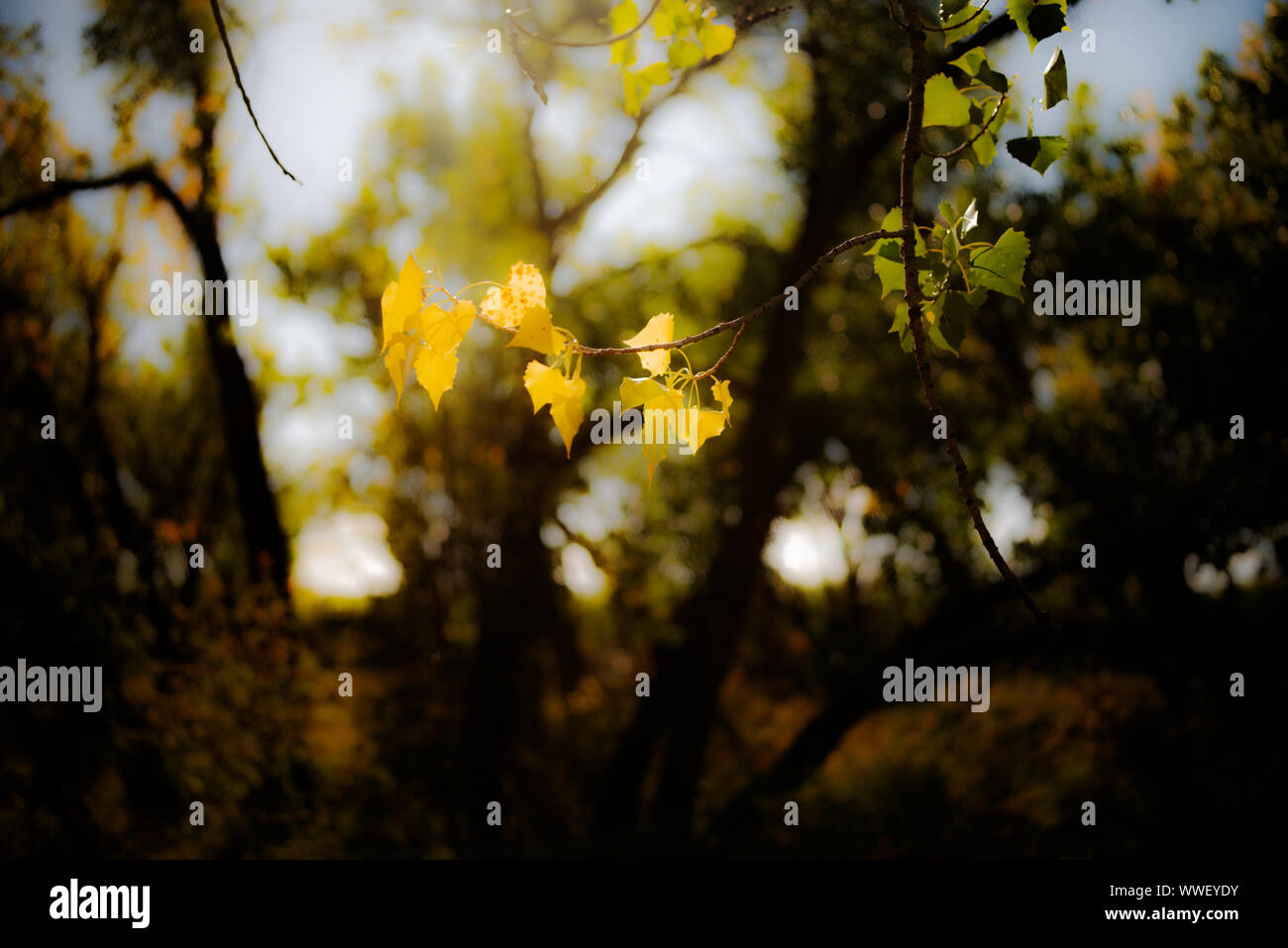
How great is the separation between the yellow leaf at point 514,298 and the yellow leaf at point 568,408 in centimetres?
12

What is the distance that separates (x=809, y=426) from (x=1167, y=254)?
144 inches

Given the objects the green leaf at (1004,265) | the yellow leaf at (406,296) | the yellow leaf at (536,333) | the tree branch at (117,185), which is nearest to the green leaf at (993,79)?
the green leaf at (1004,265)

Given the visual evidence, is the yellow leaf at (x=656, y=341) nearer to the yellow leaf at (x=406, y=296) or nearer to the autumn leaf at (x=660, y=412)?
the autumn leaf at (x=660, y=412)

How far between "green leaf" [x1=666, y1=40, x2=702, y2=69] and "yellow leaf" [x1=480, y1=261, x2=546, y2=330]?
0.69 meters

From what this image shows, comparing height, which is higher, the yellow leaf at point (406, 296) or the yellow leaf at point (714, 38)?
the yellow leaf at point (714, 38)

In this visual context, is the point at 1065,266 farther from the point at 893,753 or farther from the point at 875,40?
the point at 893,753

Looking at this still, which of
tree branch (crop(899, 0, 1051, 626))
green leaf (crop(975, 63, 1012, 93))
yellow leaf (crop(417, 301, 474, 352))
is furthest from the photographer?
green leaf (crop(975, 63, 1012, 93))

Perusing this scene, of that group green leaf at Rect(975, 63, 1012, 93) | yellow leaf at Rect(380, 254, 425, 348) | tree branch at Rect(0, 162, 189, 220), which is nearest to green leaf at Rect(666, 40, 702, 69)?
green leaf at Rect(975, 63, 1012, 93)

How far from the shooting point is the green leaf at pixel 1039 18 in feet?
3.41

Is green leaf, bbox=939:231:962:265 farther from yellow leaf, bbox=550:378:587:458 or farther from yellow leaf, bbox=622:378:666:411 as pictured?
yellow leaf, bbox=550:378:587:458

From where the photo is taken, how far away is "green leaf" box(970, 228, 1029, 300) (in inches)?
41.4

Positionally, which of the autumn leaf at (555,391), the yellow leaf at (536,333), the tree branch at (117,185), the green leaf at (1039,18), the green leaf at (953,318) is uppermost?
the tree branch at (117,185)

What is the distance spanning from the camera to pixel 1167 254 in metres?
4.84

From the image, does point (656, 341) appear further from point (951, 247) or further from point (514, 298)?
point (951, 247)
